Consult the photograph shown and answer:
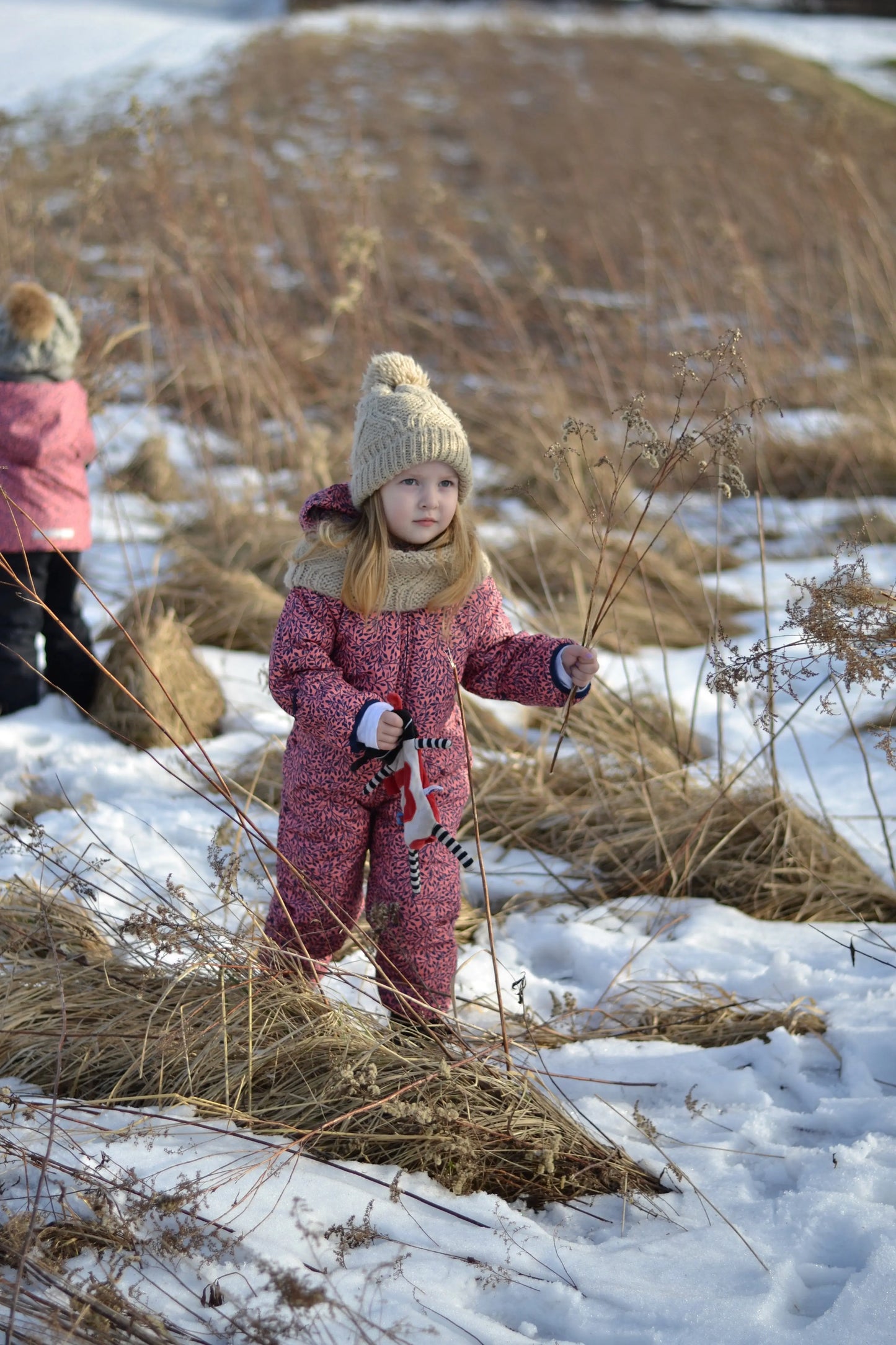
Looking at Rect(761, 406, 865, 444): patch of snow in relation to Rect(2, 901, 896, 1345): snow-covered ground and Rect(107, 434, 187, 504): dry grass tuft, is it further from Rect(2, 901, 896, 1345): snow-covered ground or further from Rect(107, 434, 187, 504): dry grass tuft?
Rect(2, 901, 896, 1345): snow-covered ground

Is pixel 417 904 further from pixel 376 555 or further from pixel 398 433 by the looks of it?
pixel 398 433

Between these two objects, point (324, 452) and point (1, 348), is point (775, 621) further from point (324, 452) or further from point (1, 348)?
point (1, 348)

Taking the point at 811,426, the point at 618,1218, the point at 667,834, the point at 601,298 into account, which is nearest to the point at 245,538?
the point at 667,834

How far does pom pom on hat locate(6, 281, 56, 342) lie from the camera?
11.3ft

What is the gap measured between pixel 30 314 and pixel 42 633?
1.02 m

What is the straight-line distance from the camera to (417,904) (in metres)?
2.12

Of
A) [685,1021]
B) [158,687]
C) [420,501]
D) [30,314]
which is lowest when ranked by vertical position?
[685,1021]

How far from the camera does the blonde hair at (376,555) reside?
78.9 inches

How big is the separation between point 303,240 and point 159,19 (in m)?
17.3

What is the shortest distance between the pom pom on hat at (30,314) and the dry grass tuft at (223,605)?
937 millimetres

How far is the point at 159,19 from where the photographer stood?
69.6ft

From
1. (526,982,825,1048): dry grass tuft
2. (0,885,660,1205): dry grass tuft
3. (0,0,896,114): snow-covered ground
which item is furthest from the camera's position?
(0,0,896,114): snow-covered ground

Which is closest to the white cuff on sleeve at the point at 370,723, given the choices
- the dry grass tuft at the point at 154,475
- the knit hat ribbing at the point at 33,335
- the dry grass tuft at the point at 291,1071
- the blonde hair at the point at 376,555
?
the blonde hair at the point at 376,555

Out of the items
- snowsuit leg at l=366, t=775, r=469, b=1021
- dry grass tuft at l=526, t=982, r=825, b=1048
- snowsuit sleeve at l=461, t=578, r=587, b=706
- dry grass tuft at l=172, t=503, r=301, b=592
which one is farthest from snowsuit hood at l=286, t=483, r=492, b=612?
dry grass tuft at l=172, t=503, r=301, b=592
